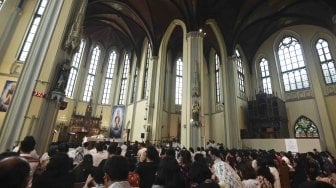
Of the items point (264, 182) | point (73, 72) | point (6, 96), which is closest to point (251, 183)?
point (264, 182)

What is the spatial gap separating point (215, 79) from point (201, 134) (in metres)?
9.56

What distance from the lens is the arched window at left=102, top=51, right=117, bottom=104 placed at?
21663mm

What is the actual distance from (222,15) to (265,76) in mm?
7736

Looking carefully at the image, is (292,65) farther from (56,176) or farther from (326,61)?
(56,176)

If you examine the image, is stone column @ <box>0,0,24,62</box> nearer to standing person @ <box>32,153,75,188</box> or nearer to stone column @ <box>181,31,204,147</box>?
stone column @ <box>181,31,204,147</box>

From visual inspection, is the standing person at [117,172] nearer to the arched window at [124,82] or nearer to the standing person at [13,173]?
the standing person at [13,173]

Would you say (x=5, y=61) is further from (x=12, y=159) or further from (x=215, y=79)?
(x=215, y=79)

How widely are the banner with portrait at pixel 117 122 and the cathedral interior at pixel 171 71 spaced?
11 cm

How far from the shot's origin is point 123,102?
69.6ft

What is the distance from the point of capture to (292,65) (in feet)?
57.4

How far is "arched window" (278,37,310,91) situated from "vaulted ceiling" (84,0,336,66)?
6.45ft

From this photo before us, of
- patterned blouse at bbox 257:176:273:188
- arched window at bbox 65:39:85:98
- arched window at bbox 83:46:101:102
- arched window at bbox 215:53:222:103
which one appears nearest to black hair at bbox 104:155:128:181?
patterned blouse at bbox 257:176:273:188

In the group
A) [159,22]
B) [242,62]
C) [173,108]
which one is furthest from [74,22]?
[242,62]

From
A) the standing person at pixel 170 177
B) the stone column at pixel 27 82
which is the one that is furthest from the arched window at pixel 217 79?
the standing person at pixel 170 177
